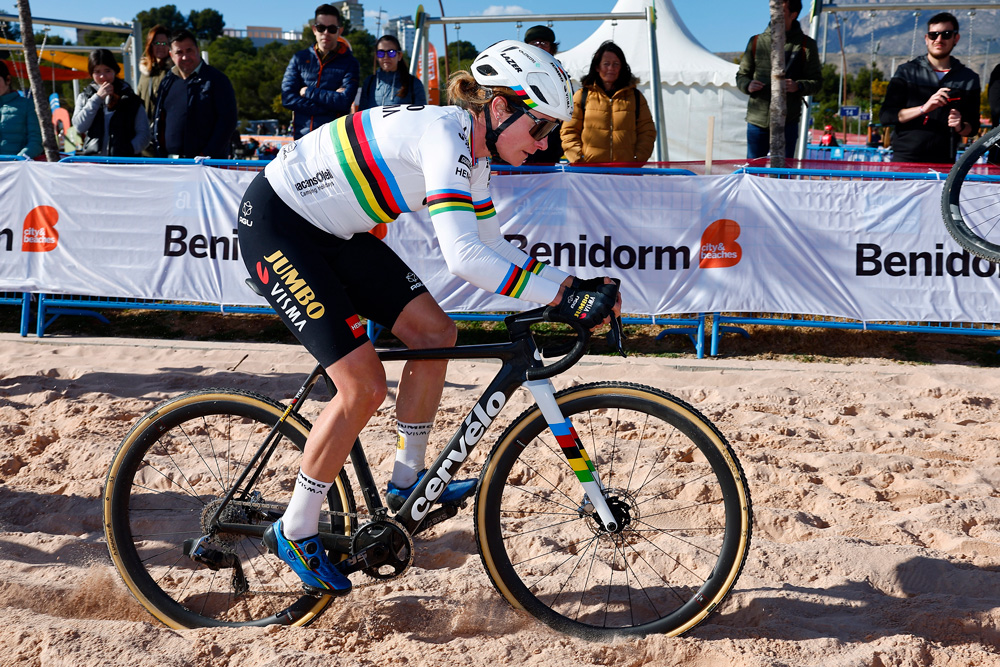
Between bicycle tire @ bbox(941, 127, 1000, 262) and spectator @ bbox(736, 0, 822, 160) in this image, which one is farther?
spectator @ bbox(736, 0, 822, 160)

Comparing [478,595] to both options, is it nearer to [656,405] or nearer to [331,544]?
[331,544]

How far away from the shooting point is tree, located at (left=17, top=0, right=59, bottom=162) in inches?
344

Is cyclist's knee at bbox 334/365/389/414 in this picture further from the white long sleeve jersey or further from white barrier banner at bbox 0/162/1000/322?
white barrier banner at bbox 0/162/1000/322

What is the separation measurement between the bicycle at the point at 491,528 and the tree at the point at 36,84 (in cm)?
629

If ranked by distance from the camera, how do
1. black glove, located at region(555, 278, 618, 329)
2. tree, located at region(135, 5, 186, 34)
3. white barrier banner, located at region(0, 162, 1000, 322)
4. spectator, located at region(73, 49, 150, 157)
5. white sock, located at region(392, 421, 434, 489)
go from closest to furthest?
black glove, located at region(555, 278, 618, 329) → white sock, located at region(392, 421, 434, 489) → white barrier banner, located at region(0, 162, 1000, 322) → spectator, located at region(73, 49, 150, 157) → tree, located at region(135, 5, 186, 34)

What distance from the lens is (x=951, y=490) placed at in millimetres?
4336

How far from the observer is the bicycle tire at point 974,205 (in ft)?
15.9

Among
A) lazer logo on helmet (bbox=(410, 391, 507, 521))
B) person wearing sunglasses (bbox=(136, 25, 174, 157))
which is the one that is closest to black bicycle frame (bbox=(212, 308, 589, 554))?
lazer logo on helmet (bbox=(410, 391, 507, 521))

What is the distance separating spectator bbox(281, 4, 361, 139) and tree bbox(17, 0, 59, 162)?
2399mm

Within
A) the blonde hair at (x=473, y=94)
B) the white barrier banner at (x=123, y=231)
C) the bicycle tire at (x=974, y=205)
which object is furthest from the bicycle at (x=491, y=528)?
the white barrier banner at (x=123, y=231)

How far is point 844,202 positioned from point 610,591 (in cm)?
503

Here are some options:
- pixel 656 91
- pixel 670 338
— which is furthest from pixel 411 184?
pixel 656 91

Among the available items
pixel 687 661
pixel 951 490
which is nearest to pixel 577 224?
pixel 951 490

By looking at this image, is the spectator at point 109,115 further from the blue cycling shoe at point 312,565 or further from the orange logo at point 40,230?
the blue cycling shoe at point 312,565
